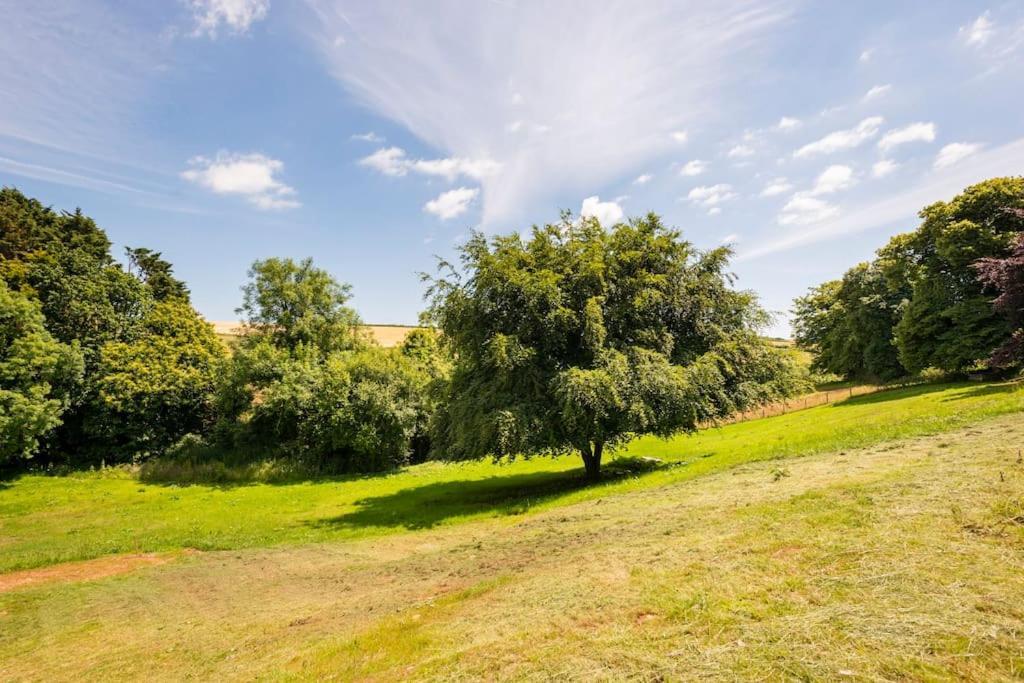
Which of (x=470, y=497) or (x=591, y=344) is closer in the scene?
(x=591, y=344)

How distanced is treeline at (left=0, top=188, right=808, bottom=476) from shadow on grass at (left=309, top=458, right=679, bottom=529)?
6.42 feet

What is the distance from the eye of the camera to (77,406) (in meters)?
37.9

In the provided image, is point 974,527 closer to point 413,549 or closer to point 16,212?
point 413,549

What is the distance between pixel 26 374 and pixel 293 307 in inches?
725

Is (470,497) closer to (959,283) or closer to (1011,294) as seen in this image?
(1011,294)

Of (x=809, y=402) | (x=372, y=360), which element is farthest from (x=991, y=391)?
(x=372, y=360)

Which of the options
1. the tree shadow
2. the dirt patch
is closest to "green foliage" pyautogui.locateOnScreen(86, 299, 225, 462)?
the dirt patch

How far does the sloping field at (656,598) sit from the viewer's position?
4.81 meters

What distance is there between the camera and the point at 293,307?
4491 cm

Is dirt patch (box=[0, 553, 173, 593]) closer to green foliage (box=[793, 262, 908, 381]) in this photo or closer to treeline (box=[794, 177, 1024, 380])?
treeline (box=[794, 177, 1024, 380])

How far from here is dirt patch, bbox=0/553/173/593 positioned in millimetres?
15508

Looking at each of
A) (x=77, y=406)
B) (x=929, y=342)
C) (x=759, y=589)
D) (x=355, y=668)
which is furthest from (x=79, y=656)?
(x=929, y=342)

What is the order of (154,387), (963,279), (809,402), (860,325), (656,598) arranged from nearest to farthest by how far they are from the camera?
(656,598)
(963,279)
(154,387)
(809,402)
(860,325)

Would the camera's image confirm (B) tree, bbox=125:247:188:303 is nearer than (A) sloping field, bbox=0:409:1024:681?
No
